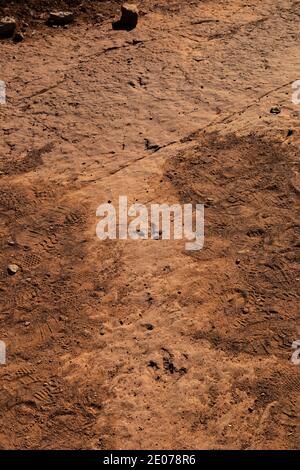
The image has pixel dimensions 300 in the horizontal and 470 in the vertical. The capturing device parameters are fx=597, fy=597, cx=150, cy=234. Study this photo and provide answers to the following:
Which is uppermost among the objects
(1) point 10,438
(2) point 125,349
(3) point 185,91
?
(3) point 185,91

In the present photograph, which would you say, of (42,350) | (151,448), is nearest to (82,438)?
(151,448)

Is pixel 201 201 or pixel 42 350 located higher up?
pixel 201 201

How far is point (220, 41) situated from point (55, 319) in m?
4.24

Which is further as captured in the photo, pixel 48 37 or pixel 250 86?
pixel 48 37

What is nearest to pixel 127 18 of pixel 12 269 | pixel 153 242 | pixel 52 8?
pixel 52 8

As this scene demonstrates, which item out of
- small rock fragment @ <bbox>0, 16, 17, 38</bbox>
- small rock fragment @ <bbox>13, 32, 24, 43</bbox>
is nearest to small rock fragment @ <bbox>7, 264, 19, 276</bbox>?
small rock fragment @ <bbox>13, 32, 24, 43</bbox>

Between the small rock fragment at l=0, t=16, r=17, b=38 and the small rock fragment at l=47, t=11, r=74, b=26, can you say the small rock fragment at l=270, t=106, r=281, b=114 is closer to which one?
the small rock fragment at l=47, t=11, r=74, b=26

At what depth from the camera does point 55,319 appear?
4652 mm

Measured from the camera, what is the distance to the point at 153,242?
512cm

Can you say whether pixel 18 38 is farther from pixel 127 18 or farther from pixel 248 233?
pixel 248 233

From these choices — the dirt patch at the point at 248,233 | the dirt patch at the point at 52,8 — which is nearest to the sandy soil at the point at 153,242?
the dirt patch at the point at 248,233

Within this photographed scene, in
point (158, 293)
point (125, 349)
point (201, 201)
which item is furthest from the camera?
point (201, 201)

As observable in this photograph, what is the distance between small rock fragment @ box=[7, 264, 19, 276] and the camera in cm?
498

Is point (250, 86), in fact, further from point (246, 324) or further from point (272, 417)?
point (272, 417)
